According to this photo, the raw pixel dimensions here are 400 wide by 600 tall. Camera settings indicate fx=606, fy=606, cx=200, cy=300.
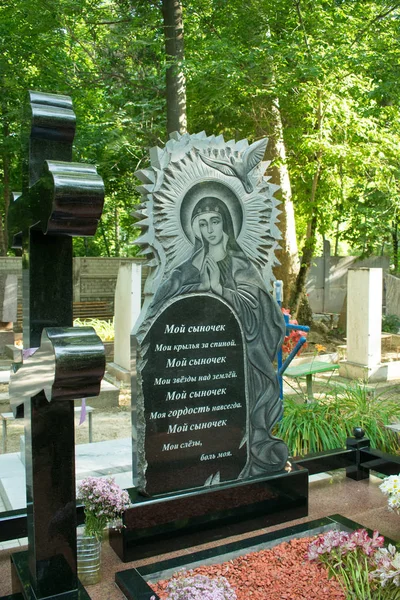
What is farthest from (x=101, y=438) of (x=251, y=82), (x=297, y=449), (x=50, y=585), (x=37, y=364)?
(x=251, y=82)

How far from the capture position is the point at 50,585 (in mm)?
2439

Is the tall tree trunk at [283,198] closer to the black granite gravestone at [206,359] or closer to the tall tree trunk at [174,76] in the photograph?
the tall tree trunk at [174,76]

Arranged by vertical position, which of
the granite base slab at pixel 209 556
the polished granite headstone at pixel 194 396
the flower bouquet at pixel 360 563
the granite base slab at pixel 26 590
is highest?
the polished granite headstone at pixel 194 396

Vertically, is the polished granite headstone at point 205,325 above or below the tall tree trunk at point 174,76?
below

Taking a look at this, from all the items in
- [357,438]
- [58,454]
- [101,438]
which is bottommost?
[101,438]

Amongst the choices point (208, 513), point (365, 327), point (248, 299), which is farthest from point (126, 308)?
point (208, 513)

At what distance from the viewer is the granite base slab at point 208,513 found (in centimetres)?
374

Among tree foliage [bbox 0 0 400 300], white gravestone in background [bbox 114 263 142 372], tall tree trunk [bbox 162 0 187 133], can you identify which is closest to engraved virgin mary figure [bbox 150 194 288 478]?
white gravestone in background [bbox 114 263 142 372]

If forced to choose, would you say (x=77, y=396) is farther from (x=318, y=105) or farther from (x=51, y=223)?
(x=318, y=105)

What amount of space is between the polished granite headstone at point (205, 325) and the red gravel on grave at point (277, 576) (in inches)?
28.8

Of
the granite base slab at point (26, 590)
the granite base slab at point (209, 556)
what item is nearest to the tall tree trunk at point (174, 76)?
the granite base slab at point (209, 556)

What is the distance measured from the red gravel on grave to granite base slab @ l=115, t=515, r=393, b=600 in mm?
36

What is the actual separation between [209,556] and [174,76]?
9367 millimetres

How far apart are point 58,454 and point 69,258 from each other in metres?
0.79
